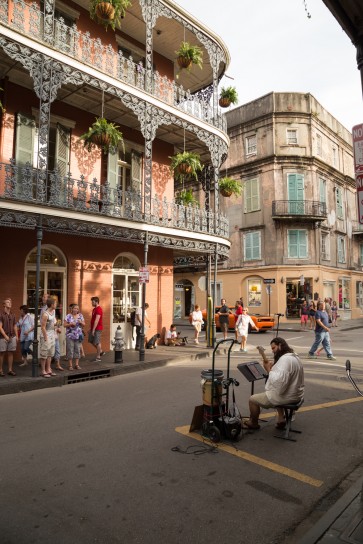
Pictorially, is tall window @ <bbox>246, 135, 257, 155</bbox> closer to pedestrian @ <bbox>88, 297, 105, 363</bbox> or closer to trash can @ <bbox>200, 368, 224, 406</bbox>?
pedestrian @ <bbox>88, 297, 105, 363</bbox>

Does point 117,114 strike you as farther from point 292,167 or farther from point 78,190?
point 292,167

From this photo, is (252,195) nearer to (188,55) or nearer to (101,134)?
(188,55)

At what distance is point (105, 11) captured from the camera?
1015 cm

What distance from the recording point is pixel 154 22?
39.9ft

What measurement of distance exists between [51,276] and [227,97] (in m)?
9.48

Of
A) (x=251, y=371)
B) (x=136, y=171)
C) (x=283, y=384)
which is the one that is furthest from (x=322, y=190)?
(x=283, y=384)

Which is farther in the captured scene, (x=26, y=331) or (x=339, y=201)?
(x=339, y=201)

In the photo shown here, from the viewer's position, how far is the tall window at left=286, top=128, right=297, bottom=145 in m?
27.7

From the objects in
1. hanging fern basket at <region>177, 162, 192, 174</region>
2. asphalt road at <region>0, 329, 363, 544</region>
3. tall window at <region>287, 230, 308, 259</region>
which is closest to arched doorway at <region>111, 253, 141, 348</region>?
hanging fern basket at <region>177, 162, 192, 174</region>

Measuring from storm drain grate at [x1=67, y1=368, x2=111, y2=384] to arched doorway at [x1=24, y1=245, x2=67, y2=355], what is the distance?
251 centimetres

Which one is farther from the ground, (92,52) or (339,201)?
(339,201)

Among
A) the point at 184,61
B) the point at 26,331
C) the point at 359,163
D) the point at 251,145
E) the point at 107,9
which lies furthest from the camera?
the point at 251,145

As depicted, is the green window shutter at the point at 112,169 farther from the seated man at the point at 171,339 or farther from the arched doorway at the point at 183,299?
the arched doorway at the point at 183,299

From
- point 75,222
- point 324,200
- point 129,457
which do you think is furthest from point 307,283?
point 129,457
